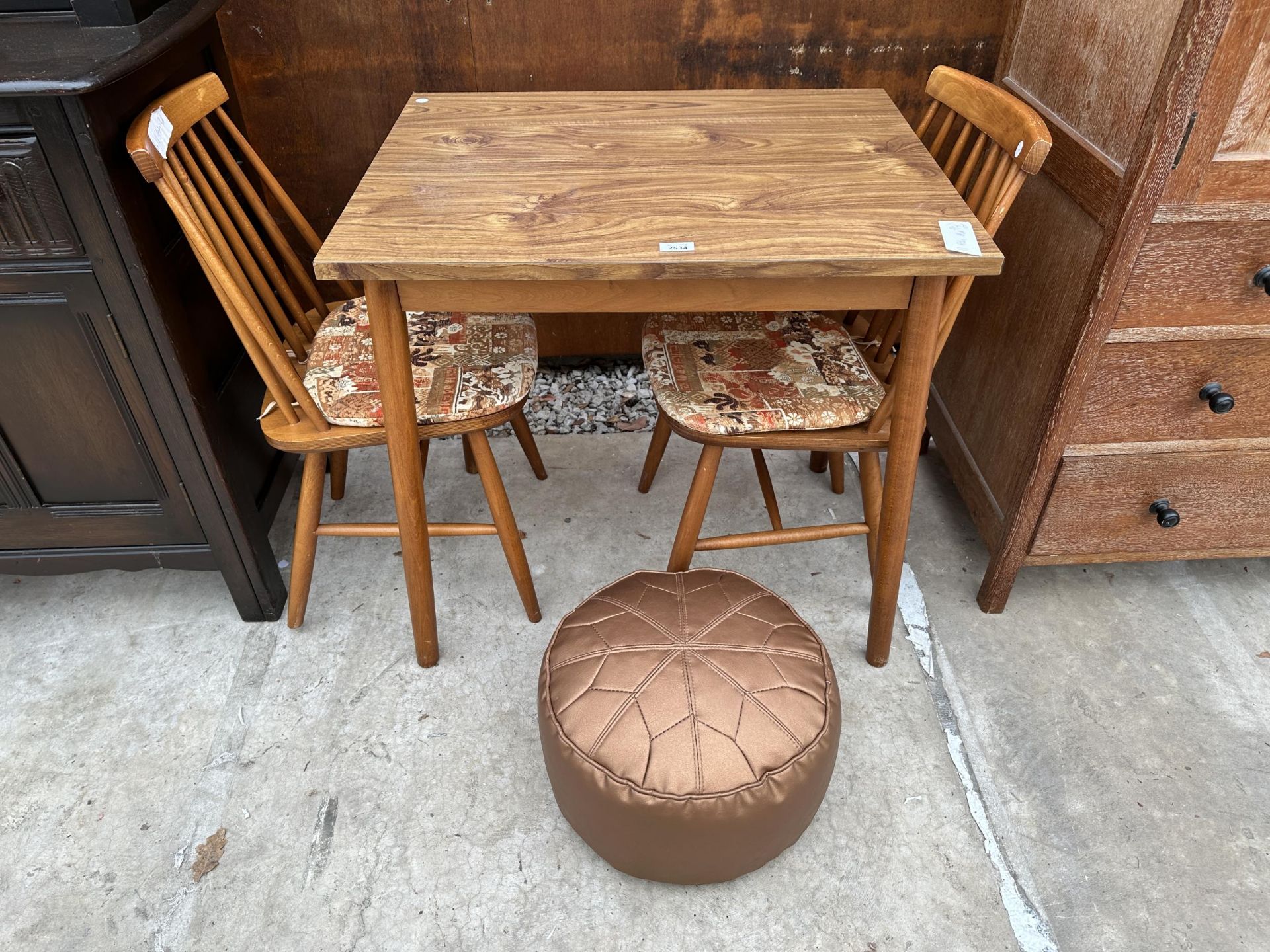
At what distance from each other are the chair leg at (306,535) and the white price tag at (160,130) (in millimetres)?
581

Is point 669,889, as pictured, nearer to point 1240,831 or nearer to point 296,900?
point 296,900

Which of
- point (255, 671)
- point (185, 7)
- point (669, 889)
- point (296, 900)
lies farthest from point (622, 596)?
point (185, 7)

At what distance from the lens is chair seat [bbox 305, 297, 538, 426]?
5.03 feet

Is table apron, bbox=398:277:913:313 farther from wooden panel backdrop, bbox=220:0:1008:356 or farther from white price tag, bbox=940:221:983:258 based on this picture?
wooden panel backdrop, bbox=220:0:1008:356

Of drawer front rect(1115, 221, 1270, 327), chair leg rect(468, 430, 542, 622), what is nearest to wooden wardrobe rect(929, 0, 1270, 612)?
drawer front rect(1115, 221, 1270, 327)

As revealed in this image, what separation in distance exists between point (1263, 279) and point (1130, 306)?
0.20 metres

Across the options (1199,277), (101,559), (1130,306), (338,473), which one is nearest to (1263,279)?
(1199,277)

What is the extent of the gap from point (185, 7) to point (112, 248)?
1.72ft

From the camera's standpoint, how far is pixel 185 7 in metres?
1.51

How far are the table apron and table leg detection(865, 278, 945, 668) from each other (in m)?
0.04

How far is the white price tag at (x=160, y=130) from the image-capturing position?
4.20 feet

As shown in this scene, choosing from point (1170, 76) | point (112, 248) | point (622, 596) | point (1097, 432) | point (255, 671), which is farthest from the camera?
point (255, 671)

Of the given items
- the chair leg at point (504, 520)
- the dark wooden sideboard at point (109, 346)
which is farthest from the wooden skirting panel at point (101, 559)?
the chair leg at point (504, 520)

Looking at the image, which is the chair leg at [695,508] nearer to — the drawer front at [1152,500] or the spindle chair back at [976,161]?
the spindle chair back at [976,161]
